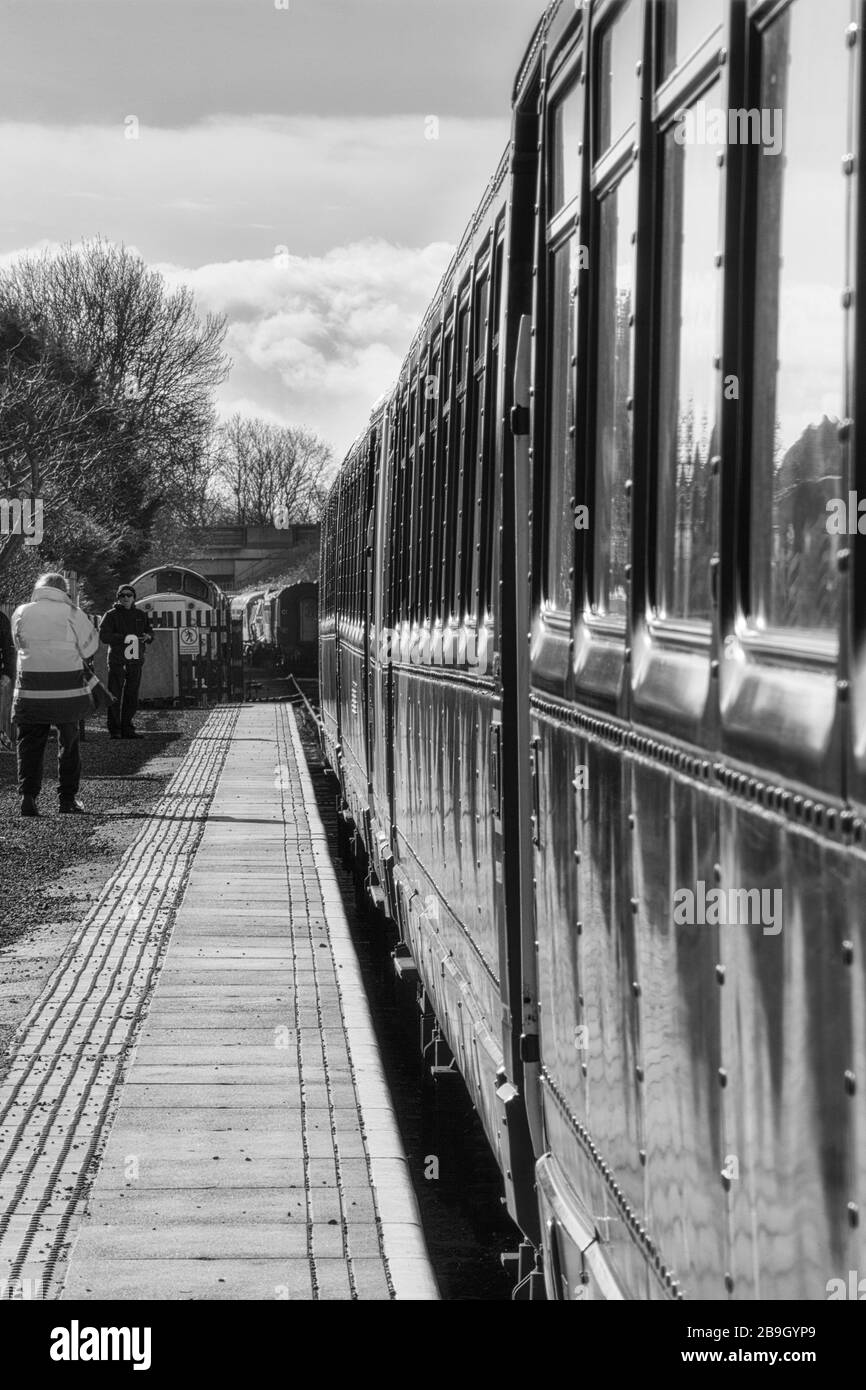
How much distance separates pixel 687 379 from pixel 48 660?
14.4 metres

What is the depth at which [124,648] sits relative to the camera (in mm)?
26344

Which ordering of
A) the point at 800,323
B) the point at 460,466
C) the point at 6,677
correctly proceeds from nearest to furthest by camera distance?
1. the point at 800,323
2. the point at 460,466
3. the point at 6,677

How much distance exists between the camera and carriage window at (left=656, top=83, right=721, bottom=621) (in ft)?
8.99

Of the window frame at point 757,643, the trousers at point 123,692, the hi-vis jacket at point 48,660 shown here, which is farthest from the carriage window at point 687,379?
the trousers at point 123,692

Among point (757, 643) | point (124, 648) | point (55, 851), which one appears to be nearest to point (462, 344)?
point (757, 643)

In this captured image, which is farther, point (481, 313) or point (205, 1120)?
point (205, 1120)

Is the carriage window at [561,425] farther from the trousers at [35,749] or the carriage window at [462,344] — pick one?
the trousers at [35,749]

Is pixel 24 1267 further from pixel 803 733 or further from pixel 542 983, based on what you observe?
pixel 803 733

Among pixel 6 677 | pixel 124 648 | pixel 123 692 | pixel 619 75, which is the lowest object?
pixel 123 692

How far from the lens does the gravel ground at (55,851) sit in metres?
10.4

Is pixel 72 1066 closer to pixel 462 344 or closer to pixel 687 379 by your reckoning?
pixel 462 344

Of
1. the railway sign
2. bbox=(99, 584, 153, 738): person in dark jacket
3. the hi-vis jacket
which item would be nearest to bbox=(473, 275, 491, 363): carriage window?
the hi-vis jacket

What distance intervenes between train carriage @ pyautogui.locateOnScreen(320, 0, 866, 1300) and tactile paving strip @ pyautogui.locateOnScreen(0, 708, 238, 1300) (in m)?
1.33
